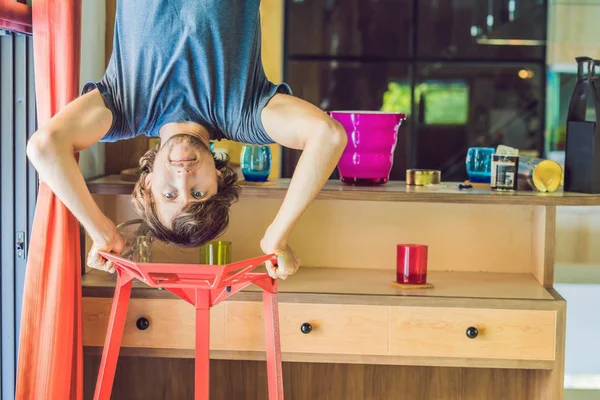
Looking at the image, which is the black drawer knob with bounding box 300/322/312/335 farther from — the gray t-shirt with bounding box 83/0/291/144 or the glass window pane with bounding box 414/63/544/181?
the glass window pane with bounding box 414/63/544/181

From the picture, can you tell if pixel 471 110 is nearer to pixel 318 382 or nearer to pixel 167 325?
pixel 318 382

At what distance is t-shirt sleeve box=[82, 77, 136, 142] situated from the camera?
202 cm

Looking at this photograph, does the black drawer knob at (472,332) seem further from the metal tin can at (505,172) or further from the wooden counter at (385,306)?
the metal tin can at (505,172)

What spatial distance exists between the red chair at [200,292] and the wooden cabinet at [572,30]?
2.95 metres

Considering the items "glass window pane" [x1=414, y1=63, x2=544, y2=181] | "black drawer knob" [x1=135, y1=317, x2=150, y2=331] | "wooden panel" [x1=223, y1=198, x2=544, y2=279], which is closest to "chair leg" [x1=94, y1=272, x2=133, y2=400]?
"black drawer knob" [x1=135, y1=317, x2=150, y2=331]

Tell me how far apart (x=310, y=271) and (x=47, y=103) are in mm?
1047

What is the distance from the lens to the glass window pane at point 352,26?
485 centimetres

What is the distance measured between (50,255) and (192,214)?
77 cm

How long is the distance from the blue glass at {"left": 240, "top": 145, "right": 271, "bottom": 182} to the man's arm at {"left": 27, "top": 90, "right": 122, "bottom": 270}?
2.61ft

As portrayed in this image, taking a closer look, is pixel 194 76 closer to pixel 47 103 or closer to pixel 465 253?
pixel 47 103

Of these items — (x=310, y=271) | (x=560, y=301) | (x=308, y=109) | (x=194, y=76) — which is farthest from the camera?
(x=310, y=271)

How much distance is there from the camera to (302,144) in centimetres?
192

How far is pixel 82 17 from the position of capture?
111 inches

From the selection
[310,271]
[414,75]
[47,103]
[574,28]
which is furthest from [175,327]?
[574,28]
